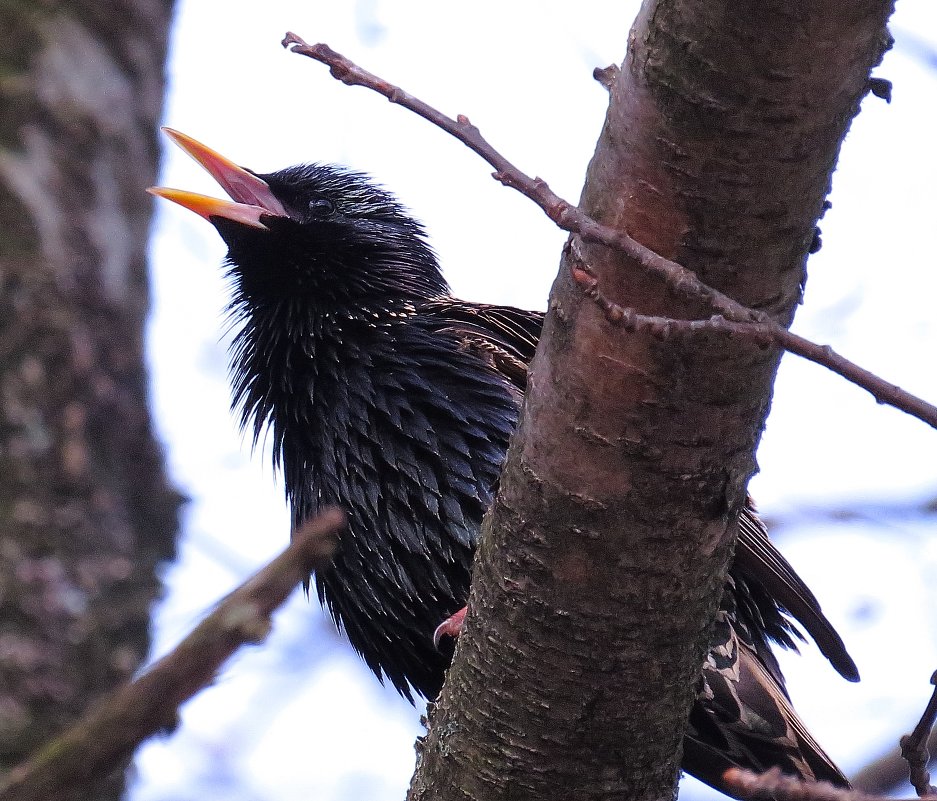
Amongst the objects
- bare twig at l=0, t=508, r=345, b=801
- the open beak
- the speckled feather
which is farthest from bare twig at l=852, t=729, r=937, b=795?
bare twig at l=0, t=508, r=345, b=801

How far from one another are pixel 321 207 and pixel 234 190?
29 centimetres

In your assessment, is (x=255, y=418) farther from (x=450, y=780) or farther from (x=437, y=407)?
(x=450, y=780)

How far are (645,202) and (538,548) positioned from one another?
60 cm

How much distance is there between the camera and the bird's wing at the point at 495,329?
3375mm

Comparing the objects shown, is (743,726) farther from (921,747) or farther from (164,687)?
(164,687)

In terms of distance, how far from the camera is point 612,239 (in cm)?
169

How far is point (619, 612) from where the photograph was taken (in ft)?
6.72

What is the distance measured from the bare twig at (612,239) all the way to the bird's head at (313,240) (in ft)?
5.75

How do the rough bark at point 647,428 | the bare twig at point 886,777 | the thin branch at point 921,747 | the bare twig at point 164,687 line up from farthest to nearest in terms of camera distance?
the bare twig at point 886,777
the thin branch at point 921,747
the rough bark at point 647,428
the bare twig at point 164,687

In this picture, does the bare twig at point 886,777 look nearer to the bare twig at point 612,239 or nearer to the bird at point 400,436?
the bird at point 400,436

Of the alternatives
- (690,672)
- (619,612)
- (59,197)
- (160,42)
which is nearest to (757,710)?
(690,672)

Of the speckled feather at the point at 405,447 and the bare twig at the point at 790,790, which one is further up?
the speckled feather at the point at 405,447

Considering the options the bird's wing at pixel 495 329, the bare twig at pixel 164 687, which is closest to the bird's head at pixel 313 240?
the bird's wing at pixel 495 329

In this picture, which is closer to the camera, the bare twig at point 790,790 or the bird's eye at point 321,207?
the bare twig at point 790,790
